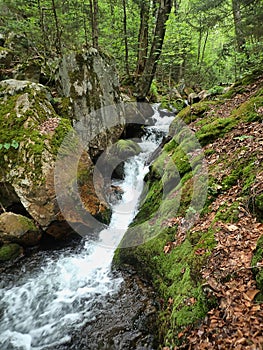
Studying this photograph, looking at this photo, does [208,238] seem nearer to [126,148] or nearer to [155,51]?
[126,148]

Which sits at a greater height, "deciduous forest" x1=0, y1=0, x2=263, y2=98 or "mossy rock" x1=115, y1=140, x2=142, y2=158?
"deciduous forest" x1=0, y1=0, x2=263, y2=98

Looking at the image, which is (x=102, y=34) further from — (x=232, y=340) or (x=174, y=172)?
(x=232, y=340)

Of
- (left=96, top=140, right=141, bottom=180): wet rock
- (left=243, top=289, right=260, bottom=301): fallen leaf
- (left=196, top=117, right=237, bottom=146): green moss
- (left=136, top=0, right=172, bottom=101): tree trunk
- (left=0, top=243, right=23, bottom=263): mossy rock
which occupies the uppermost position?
(left=136, top=0, right=172, bottom=101): tree trunk

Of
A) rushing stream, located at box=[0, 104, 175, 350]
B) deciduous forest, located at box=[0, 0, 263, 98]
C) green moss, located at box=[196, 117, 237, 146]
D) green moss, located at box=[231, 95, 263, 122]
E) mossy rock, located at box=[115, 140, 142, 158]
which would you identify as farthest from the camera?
deciduous forest, located at box=[0, 0, 263, 98]

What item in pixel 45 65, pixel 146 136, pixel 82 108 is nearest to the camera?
pixel 82 108

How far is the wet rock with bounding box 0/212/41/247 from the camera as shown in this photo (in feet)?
19.7

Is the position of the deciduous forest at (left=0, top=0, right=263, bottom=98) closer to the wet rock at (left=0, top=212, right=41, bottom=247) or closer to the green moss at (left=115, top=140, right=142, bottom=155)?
the green moss at (left=115, top=140, right=142, bottom=155)

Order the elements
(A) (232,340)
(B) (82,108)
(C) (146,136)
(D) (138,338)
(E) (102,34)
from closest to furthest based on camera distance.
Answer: (A) (232,340), (D) (138,338), (B) (82,108), (C) (146,136), (E) (102,34)

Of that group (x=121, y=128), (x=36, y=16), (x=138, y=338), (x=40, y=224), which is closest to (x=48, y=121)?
(x=40, y=224)

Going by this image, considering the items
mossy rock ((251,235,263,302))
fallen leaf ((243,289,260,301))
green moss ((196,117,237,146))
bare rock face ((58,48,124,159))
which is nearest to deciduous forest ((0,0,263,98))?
bare rock face ((58,48,124,159))

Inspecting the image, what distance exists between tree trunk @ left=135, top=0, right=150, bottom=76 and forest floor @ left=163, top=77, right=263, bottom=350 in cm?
1300

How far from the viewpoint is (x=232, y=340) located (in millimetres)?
2430

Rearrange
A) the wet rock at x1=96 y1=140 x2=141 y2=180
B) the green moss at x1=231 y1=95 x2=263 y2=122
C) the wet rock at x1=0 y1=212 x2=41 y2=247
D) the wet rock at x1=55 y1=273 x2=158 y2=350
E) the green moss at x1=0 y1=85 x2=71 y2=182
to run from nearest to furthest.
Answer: the wet rock at x1=55 y1=273 x2=158 y2=350 → the green moss at x1=231 y1=95 x2=263 y2=122 → the wet rock at x1=0 y1=212 x2=41 y2=247 → the green moss at x1=0 y1=85 x2=71 y2=182 → the wet rock at x1=96 y1=140 x2=141 y2=180

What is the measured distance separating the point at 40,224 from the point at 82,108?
5113 millimetres
